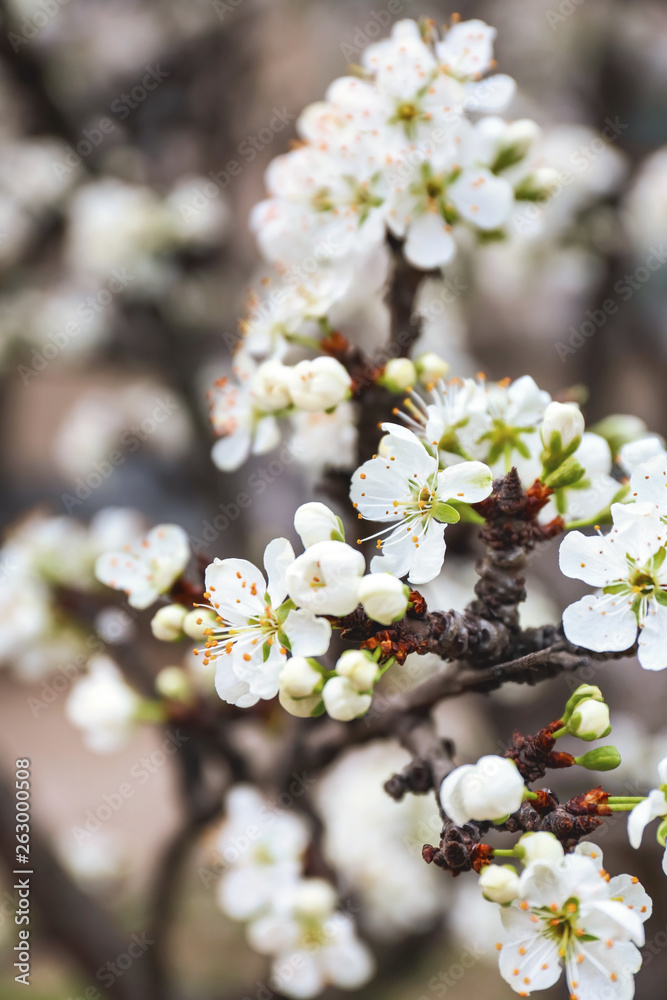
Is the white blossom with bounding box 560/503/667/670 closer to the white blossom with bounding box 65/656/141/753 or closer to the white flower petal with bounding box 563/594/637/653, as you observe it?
the white flower petal with bounding box 563/594/637/653

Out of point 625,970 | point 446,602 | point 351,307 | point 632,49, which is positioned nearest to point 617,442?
point 446,602

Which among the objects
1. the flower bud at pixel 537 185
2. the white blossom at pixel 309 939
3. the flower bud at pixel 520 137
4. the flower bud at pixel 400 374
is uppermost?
the flower bud at pixel 520 137

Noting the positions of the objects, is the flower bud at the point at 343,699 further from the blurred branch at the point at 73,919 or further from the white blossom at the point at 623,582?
the blurred branch at the point at 73,919

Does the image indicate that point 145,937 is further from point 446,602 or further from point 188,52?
point 188,52

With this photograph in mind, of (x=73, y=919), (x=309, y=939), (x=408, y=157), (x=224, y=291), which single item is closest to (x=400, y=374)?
(x=408, y=157)

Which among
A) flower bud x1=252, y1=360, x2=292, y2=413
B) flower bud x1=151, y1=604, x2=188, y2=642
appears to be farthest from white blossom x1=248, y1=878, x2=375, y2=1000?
flower bud x1=252, y1=360, x2=292, y2=413

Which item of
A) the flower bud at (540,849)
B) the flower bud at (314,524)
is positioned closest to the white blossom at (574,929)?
the flower bud at (540,849)
